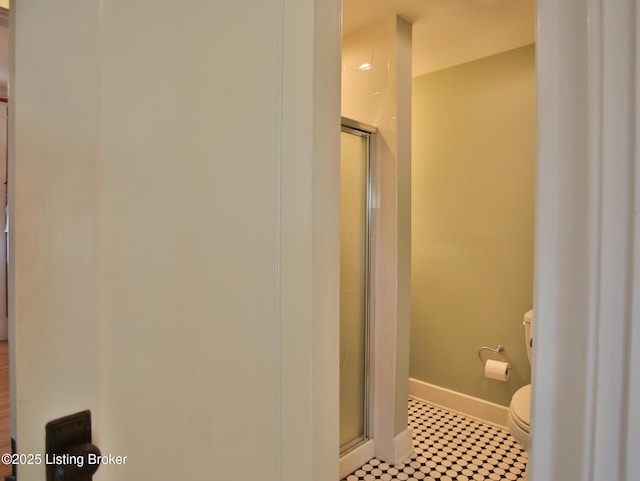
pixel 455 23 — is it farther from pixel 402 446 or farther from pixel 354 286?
pixel 402 446

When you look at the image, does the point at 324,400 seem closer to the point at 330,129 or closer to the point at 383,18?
the point at 330,129

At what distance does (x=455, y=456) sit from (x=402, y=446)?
320 mm

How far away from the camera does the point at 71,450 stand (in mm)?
500

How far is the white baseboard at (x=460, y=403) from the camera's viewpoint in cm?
256

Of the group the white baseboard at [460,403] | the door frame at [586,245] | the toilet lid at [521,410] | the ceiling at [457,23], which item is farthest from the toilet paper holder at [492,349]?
the door frame at [586,245]

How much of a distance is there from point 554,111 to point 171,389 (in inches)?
25.7

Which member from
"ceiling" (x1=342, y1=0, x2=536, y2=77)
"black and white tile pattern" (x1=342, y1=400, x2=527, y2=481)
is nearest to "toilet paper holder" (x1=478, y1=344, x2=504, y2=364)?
"black and white tile pattern" (x1=342, y1=400, x2=527, y2=481)

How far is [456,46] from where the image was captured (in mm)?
2453

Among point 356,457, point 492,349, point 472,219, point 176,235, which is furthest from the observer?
point 472,219

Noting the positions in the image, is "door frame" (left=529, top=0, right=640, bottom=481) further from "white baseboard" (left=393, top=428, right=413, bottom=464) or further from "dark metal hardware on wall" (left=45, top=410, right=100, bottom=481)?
"white baseboard" (left=393, top=428, right=413, bottom=464)

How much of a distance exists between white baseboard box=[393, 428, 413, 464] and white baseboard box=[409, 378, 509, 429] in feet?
2.23

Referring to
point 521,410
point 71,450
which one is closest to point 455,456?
point 521,410

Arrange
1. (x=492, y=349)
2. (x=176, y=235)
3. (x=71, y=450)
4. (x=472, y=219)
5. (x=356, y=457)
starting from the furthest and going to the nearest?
(x=472, y=219)
(x=492, y=349)
(x=356, y=457)
(x=176, y=235)
(x=71, y=450)

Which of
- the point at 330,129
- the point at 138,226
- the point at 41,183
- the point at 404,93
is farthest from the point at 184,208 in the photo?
the point at 404,93
